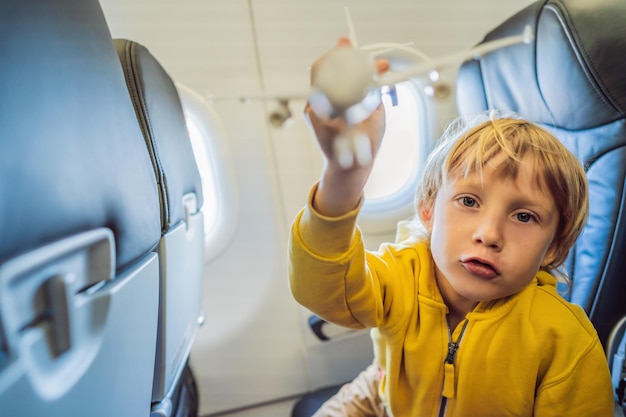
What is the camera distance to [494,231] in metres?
0.61

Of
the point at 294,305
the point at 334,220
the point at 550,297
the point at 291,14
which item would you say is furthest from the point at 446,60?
the point at 294,305

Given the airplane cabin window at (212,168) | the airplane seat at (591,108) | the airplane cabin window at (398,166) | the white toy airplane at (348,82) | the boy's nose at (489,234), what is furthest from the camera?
the airplane cabin window at (398,166)

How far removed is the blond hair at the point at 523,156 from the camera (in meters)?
0.66

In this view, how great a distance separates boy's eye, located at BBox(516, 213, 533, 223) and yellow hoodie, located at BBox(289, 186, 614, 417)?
160 mm

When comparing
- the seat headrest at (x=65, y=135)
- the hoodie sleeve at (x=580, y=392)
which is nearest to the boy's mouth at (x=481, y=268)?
the hoodie sleeve at (x=580, y=392)

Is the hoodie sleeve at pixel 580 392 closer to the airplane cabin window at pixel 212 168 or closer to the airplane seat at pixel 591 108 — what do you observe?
the airplane seat at pixel 591 108

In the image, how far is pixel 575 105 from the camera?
0.78 meters

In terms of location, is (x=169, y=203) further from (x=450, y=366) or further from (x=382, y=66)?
(x=450, y=366)

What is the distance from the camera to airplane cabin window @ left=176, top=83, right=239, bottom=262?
1.15 metres

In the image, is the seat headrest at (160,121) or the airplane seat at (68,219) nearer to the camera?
the airplane seat at (68,219)

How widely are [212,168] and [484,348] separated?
0.91 m

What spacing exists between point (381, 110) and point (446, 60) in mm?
118

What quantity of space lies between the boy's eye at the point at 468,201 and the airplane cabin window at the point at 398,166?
0.68 m

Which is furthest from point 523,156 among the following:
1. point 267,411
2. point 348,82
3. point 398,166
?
point 267,411
